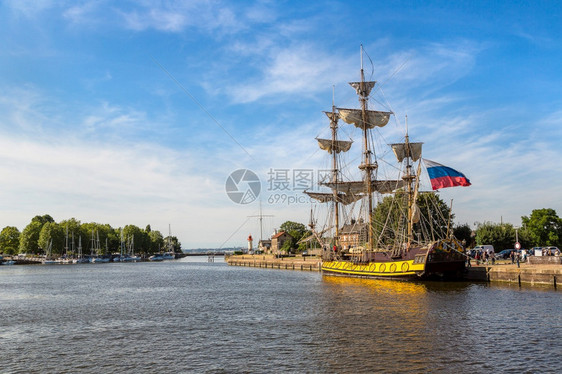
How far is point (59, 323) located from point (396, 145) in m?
56.4

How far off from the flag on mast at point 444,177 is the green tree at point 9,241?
184351 mm

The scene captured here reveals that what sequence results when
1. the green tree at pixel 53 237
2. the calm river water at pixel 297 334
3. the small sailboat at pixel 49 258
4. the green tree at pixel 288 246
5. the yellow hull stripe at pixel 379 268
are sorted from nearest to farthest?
the calm river water at pixel 297 334 → the yellow hull stripe at pixel 379 268 → the green tree at pixel 288 246 → the small sailboat at pixel 49 258 → the green tree at pixel 53 237

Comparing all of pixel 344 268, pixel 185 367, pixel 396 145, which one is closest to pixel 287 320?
pixel 185 367

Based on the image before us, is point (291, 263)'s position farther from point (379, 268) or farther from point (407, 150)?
point (379, 268)

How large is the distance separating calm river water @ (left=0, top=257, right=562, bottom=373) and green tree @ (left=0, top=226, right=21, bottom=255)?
6346 inches

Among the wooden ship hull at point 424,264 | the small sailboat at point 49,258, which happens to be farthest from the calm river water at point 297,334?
the small sailboat at point 49,258

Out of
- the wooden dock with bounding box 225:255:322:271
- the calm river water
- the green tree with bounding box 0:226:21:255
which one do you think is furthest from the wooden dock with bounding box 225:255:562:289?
the green tree with bounding box 0:226:21:255

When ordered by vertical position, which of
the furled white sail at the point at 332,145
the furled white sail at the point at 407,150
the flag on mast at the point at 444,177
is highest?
the furled white sail at the point at 332,145

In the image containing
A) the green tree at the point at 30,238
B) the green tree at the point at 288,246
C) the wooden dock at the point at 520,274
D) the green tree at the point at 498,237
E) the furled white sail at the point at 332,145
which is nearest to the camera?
the wooden dock at the point at 520,274

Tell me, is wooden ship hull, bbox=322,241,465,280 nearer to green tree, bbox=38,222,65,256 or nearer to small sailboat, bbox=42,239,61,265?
small sailboat, bbox=42,239,61,265

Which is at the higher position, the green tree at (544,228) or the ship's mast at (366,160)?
the ship's mast at (366,160)

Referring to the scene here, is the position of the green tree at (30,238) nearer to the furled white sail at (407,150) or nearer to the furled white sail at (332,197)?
the furled white sail at (332,197)

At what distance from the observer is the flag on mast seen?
48812 mm

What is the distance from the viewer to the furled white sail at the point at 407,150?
71.6 meters
